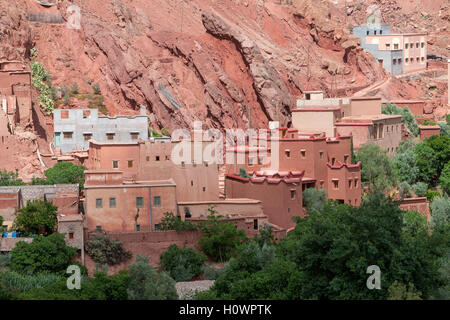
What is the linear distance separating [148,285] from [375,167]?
19502 mm

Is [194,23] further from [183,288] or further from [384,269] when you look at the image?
[384,269]

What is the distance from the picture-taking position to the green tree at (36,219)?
4562cm

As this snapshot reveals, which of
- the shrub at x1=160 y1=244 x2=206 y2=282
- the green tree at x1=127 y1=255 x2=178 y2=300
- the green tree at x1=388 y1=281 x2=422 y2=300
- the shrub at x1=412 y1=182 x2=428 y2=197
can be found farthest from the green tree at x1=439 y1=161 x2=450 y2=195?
the green tree at x1=388 y1=281 x2=422 y2=300

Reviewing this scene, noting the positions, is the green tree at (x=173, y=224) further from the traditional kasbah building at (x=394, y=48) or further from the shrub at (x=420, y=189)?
the traditional kasbah building at (x=394, y=48)

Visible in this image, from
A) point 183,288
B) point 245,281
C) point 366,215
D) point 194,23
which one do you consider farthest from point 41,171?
point 194,23

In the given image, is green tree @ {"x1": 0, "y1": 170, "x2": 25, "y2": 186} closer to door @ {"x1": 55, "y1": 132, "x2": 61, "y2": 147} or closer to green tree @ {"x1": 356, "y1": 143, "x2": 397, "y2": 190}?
door @ {"x1": 55, "y1": 132, "x2": 61, "y2": 147}

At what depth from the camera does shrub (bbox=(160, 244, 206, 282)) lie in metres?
44.7

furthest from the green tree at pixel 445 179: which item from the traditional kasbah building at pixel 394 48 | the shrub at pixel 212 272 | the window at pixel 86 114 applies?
the traditional kasbah building at pixel 394 48

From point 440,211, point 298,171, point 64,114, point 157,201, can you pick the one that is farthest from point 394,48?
point 157,201

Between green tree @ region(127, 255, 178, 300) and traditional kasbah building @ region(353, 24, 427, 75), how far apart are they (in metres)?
42.3

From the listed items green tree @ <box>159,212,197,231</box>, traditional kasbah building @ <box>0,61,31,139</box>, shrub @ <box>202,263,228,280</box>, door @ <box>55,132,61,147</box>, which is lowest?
shrub @ <box>202,263,228,280</box>

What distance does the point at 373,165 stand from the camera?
182 feet

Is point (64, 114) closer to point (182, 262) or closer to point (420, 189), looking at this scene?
point (182, 262)

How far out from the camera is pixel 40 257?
142ft
